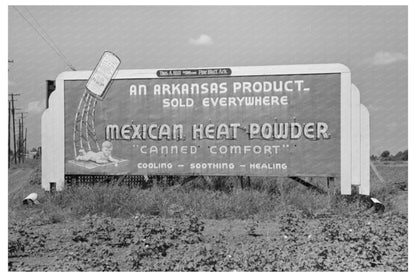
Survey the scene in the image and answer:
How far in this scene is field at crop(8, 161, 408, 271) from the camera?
6422 millimetres

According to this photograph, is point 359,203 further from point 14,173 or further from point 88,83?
point 14,173

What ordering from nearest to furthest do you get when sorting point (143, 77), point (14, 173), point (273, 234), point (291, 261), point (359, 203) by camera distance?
point (291, 261) → point (273, 234) → point (359, 203) → point (143, 77) → point (14, 173)

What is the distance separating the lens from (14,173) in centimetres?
1452

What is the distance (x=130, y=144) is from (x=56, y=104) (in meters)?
2.09

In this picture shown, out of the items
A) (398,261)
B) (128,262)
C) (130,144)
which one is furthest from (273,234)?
(130,144)

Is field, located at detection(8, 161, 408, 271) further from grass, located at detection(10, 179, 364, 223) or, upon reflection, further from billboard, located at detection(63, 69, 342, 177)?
billboard, located at detection(63, 69, 342, 177)

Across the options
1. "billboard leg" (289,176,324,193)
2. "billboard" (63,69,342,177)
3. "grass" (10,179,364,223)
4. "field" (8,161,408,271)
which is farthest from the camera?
"billboard leg" (289,176,324,193)

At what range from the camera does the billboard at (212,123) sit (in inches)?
418

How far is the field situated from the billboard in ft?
2.04

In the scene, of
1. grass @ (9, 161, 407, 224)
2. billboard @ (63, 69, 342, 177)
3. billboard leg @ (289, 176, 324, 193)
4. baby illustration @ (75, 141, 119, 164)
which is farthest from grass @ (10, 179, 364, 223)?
baby illustration @ (75, 141, 119, 164)

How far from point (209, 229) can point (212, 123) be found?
3121mm

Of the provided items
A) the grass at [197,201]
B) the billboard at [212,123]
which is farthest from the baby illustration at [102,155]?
the grass at [197,201]

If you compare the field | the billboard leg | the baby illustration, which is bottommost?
the field

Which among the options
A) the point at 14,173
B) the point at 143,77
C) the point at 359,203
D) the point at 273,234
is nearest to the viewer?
the point at 273,234
